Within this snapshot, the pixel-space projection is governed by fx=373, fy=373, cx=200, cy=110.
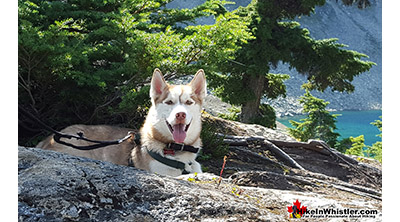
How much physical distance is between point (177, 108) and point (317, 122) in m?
14.5

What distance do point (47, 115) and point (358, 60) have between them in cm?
1440

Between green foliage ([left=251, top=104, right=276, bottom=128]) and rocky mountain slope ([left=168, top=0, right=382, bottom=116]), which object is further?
rocky mountain slope ([left=168, top=0, right=382, bottom=116])

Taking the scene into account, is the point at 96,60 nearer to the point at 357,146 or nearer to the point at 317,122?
the point at 317,122

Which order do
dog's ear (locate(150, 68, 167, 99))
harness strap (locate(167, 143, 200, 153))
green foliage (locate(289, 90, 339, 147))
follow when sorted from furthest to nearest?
green foliage (locate(289, 90, 339, 147))
harness strap (locate(167, 143, 200, 153))
dog's ear (locate(150, 68, 167, 99))

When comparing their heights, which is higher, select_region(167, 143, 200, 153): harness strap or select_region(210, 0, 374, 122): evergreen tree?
select_region(210, 0, 374, 122): evergreen tree

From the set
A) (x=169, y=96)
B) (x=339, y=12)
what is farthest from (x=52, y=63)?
(x=339, y=12)

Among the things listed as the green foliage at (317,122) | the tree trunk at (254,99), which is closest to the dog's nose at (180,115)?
the tree trunk at (254,99)

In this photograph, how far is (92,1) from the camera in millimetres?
6176

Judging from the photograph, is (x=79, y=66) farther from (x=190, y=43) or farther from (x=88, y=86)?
(x=190, y=43)

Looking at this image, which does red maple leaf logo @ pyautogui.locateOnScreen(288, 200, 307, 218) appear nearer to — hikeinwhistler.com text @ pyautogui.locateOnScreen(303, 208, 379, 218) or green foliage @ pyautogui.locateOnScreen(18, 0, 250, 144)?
hikeinwhistler.com text @ pyautogui.locateOnScreen(303, 208, 379, 218)

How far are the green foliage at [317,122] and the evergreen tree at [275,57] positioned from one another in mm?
1107

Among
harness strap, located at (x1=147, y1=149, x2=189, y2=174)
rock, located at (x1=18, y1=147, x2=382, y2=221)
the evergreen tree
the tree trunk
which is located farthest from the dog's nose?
the tree trunk

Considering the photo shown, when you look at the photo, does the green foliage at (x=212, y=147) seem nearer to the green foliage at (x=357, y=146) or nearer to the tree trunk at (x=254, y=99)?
the tree trunk at (x=254, y=99)

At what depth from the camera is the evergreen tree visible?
50.9 feet
